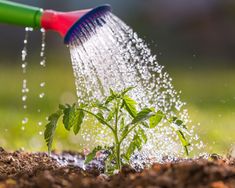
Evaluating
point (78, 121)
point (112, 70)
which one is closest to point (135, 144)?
point (78, 121)

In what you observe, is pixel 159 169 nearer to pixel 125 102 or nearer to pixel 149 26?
pixel 125 102

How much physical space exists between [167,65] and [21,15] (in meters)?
5.23

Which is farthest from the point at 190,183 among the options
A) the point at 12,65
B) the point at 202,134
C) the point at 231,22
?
the point at 231,22

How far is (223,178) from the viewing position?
7.87ft

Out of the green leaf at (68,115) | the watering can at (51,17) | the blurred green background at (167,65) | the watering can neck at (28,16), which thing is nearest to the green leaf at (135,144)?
the green leaf at (68,115)

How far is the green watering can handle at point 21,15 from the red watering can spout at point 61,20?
1.2 inches

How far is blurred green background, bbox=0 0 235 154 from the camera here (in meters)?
5.18

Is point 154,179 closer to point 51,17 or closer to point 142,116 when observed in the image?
point 142,116

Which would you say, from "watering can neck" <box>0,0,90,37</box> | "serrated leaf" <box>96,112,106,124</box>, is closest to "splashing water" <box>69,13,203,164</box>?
"watering can neck" <box>0,0,90,37</box>

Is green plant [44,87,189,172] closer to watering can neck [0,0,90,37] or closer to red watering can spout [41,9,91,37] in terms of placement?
red watering can spout [41,9,91,37]

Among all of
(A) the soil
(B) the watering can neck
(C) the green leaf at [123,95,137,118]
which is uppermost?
(B) the watering can neck

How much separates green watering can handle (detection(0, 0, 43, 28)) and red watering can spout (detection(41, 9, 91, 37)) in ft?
0.10

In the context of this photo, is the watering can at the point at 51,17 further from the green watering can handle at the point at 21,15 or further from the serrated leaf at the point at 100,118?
the serrated leaf at the point at 100,118

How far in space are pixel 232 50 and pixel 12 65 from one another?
2688 mm
